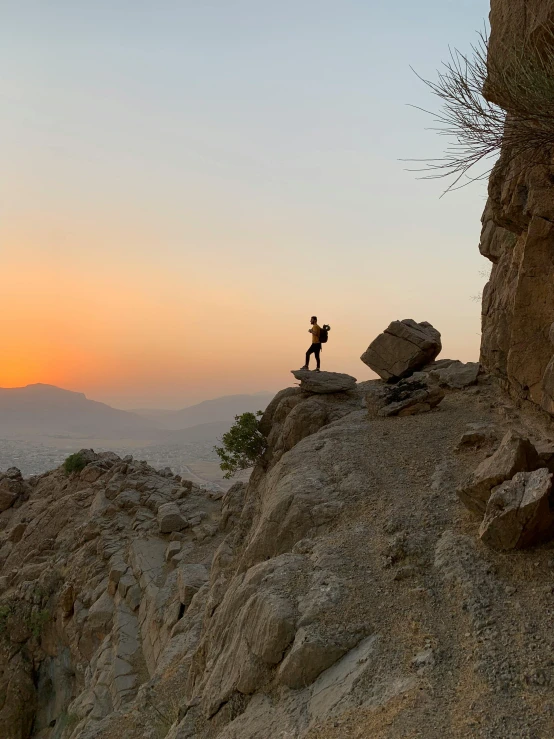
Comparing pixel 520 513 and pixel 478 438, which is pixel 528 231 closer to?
pixel 478 438

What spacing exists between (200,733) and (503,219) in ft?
40.8

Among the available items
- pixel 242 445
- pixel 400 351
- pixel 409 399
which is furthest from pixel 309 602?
pixel 400 351

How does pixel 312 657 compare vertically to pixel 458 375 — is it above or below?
below

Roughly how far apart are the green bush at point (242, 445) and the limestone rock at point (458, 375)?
654cm

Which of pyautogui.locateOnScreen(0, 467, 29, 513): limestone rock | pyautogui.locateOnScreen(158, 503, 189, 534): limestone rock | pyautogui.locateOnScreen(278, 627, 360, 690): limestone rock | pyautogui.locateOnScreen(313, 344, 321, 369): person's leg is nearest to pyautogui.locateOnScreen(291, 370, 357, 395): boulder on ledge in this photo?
pyautogui.locateOnScreen(313, 344, 321, 369): person's leg

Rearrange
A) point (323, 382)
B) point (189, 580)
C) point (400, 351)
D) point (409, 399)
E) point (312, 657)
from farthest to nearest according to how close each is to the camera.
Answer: point (400, 351)
point (323, 382)
point (189, 580)
point (409, 399)
point (312, 657)

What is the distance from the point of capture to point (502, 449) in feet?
28.4

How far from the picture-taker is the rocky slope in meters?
6.00

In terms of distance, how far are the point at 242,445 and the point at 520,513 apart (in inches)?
436

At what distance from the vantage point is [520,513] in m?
7.32

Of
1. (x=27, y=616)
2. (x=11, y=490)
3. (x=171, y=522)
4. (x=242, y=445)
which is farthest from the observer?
(x=11, y=490)

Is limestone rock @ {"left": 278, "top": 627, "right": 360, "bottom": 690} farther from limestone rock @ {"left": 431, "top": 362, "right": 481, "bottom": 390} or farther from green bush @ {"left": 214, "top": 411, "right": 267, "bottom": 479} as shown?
limestone rock @ {"left": 431, "top": 362, "right": 481, "bottom": 390}

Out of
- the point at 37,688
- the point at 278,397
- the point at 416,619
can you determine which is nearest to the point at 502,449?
the point at 416,619

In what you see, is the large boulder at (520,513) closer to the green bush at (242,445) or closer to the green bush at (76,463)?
the green bush at (242,445)
